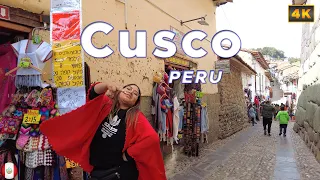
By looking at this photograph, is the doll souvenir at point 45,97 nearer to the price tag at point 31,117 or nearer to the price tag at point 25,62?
the price tag at point 31,117

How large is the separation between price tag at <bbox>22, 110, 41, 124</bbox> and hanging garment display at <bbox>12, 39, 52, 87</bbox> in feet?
1.14

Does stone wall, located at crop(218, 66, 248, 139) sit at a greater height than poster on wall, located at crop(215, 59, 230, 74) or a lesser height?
lesser

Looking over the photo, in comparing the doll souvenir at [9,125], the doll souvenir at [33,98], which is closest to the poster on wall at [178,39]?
the doll souvenir at [33,98]

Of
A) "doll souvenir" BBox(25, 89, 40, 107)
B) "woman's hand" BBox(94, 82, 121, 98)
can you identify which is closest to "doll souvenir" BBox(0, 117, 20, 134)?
"doll souvenir" BBox(25, 89, 40, 107)

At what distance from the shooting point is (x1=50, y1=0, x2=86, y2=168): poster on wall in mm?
3734

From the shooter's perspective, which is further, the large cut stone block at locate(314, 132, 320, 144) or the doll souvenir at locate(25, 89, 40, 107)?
the large cut stone block at locate(314, 132, 320, 144)

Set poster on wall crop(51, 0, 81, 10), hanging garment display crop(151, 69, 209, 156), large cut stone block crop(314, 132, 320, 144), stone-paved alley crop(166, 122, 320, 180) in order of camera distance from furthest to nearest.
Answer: large cut stone block crop(314, 132, 320, 144) → hanging garment display crop(151, 69, 209, 156) → stone-paved alley crop(166, 122, 320, 180) → poster on wall crop(51, 0, 81, 10)

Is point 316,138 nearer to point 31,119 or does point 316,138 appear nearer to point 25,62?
point 31,119

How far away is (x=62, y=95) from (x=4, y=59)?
2.75 feet

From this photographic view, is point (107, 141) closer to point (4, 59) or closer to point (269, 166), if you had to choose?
point (4, 59)

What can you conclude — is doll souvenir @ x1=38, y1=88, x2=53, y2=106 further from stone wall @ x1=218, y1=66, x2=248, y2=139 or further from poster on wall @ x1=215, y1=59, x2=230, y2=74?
stone wall @ x1=218, y1=66, x2=248, y2=139

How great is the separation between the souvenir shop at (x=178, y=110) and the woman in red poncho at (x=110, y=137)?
4.08 m

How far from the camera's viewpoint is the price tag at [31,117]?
355 cm

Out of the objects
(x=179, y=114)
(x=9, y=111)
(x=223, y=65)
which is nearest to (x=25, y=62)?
(x=9, y=111)
